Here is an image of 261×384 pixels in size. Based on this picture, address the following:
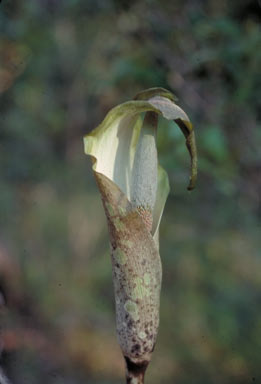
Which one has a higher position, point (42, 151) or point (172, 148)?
point (172, 148)

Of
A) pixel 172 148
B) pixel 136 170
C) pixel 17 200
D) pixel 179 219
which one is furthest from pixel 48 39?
pixel 136 170

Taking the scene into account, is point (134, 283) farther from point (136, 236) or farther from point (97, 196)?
point (97, 196)

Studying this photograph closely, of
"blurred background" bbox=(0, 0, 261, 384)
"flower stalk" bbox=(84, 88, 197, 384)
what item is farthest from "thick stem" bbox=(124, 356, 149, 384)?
"blurred background" bbox=(0, 0, 261, 384)

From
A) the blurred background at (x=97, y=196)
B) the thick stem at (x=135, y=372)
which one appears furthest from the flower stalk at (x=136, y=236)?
the blurred background at (x=97, y=196)

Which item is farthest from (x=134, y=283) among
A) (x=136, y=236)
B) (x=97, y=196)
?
(x=97, y=196)

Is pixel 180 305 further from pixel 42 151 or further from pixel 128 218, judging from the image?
pixel 128 218

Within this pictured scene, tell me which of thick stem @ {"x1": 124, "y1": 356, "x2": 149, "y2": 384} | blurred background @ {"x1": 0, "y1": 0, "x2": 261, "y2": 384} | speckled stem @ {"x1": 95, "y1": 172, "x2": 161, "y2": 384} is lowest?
blurred background @ {"x1": 0, "y1": 0, "x2": 261, "y2": 384}

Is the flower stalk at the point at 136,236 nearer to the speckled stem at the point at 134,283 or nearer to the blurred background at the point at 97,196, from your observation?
the speckled stem at the point at 134,283

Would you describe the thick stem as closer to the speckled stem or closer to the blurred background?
the speckled stem
